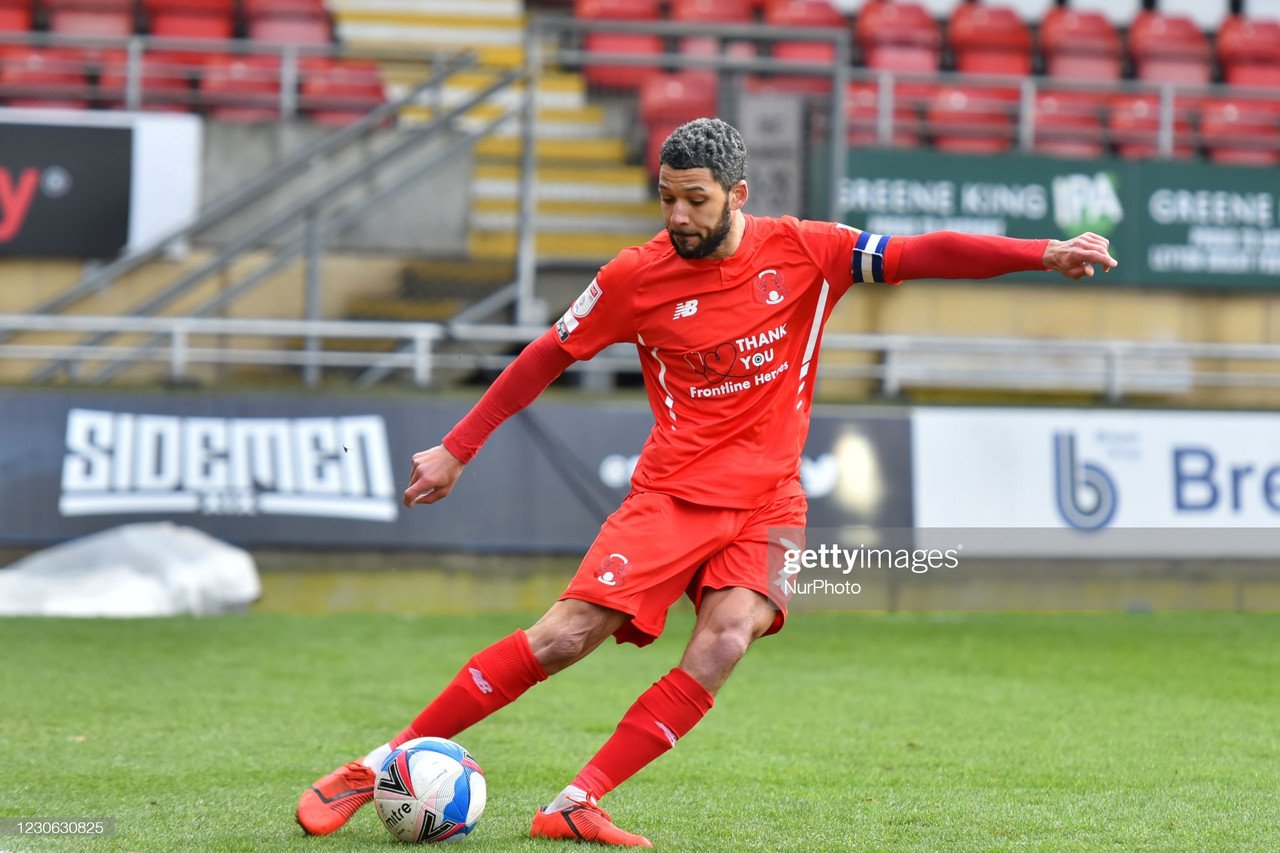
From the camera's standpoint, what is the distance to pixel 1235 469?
1176 centimetres

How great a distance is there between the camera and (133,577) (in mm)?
10312

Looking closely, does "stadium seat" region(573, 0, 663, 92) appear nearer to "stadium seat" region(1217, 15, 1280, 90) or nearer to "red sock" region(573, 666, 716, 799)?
"stadium seat" region(1217, 15, 1280, 90)

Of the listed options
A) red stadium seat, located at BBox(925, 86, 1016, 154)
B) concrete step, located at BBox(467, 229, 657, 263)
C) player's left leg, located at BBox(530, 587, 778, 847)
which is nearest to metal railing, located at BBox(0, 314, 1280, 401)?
concrete step, located at BBox(467, 229, 657, 263)

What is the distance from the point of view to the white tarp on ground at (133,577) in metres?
10.2

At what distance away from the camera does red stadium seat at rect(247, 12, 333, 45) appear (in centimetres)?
1580

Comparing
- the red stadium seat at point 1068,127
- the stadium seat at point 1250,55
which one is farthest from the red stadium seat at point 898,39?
the stadium seat at point 1250,55

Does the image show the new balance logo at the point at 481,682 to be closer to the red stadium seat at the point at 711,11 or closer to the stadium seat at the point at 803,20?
the stadium seat at the point at 803,20

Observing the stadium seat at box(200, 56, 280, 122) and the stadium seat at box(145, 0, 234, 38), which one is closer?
the stadium seat at box(200, 56, 280, 122)


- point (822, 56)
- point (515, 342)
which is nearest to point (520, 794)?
point (515, 342)

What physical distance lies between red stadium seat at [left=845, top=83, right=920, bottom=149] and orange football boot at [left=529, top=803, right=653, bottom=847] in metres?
9.88

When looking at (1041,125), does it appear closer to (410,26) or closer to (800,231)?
(410,26)

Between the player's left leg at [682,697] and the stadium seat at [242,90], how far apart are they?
1038 centimetres

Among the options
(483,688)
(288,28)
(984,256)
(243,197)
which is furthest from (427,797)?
(288,28)

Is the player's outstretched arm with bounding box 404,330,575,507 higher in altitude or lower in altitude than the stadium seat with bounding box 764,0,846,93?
lower
